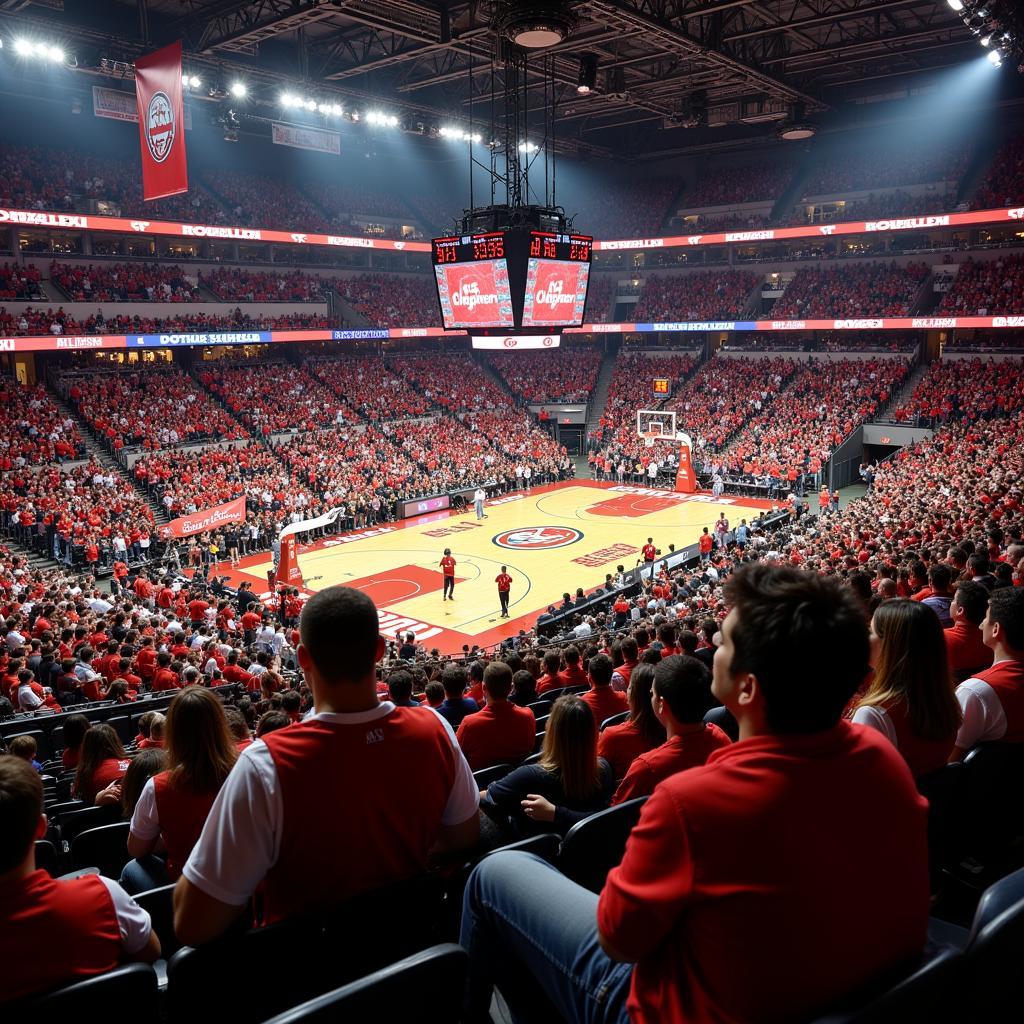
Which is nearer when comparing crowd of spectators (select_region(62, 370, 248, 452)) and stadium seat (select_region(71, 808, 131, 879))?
stadium seat (select_region(71, 808, 131, 879))

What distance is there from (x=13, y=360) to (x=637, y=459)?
2531cm

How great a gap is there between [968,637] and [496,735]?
312 centimetres

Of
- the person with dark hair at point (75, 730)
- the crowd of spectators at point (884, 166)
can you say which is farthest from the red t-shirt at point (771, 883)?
the crowd of spectators at point (884, 166)

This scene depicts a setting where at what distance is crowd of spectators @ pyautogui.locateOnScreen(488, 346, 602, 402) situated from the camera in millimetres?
44656

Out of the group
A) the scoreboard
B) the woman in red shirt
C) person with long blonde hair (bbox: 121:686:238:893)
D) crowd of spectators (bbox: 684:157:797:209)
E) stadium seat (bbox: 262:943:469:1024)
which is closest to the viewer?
stadium seat (bbox: 262:943:469:1024)

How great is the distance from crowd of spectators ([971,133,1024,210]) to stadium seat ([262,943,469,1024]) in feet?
131

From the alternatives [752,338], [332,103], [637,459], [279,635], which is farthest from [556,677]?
[752,338]

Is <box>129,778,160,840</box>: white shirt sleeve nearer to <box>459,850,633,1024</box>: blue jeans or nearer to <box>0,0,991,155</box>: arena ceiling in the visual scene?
<box>459,850,633,1024</box>: blue jeans

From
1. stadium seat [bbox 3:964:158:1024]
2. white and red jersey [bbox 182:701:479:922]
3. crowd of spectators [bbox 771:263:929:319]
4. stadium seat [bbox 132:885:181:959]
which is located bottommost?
stadium seat [bbox 132:885:181:959]

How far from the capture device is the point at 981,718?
12.1ft

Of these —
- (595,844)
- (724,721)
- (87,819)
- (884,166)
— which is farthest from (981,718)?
(884,166)

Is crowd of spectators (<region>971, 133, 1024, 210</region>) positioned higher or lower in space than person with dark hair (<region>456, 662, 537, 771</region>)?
higher

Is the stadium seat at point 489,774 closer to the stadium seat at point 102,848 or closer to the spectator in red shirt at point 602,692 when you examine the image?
the spectator in red shirt at point 602,692


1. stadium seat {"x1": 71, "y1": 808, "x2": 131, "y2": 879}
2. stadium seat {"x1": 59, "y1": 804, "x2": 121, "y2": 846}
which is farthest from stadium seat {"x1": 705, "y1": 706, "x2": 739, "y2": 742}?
stadium seat {"x1": 59, "y1": 804, "x2": 121, "y2": 846}
